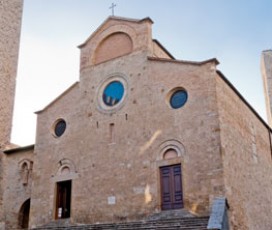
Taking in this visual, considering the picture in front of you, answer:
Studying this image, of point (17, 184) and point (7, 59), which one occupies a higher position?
point (7, 59)

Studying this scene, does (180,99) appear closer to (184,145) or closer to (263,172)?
(184,145)

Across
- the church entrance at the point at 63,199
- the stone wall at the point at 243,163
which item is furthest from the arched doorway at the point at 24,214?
the stone wall at the point at 243,163

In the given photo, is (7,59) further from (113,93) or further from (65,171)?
(65,171)

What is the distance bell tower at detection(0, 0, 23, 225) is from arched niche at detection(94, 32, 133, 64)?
3.40 m

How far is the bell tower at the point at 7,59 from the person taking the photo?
15.1m

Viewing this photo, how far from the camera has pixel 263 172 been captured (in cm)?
1736

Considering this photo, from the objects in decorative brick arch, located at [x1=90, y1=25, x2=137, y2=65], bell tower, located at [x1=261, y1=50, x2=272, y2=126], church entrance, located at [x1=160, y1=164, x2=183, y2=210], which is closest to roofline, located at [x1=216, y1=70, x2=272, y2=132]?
Result: church entrance, located at [x1=160, y1=164, x2=183, y2=210]

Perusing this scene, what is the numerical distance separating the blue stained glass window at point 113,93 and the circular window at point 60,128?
233 cm

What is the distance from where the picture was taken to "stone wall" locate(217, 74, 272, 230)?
13.3 meters

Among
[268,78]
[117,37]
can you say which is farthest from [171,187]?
[268,78]

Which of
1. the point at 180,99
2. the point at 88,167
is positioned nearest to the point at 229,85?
the point at 180,99

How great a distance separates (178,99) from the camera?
1463 centimetres

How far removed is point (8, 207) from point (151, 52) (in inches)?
384

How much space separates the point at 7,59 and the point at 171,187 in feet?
25.5
